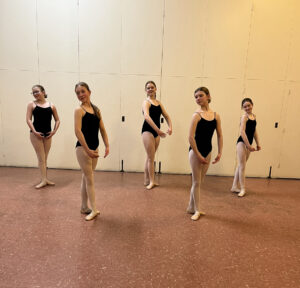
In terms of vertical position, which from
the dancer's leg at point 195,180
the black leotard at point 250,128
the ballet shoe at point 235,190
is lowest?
the ballet shoe at point 235,190

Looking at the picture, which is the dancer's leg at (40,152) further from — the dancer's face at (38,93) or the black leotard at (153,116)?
the black leotard at (153,116)

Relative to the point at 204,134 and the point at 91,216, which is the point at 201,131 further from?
the point at 91,216

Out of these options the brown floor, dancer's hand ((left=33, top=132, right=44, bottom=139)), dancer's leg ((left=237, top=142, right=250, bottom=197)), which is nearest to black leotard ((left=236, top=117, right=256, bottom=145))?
dancer's leg ((left=237, top=142, right=250, bottom=197))

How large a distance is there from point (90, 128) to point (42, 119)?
4.63ft

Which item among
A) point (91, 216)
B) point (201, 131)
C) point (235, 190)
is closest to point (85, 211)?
point (91, 216)

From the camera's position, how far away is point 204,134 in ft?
8.49

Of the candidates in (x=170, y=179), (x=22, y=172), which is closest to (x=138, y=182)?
(x=170, y=179)

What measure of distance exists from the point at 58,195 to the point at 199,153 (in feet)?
6.83

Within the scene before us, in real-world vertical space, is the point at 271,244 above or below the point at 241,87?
below

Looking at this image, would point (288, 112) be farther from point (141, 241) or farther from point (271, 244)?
point (141, 241)

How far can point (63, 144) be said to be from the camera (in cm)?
460

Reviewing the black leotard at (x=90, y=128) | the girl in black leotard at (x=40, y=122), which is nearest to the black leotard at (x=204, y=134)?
the black leotard at (x=90, y=128)

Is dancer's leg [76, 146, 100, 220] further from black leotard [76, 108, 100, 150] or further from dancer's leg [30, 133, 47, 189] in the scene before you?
dancer's leg [30, 133, 47, 189]

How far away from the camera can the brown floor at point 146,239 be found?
185 cm
